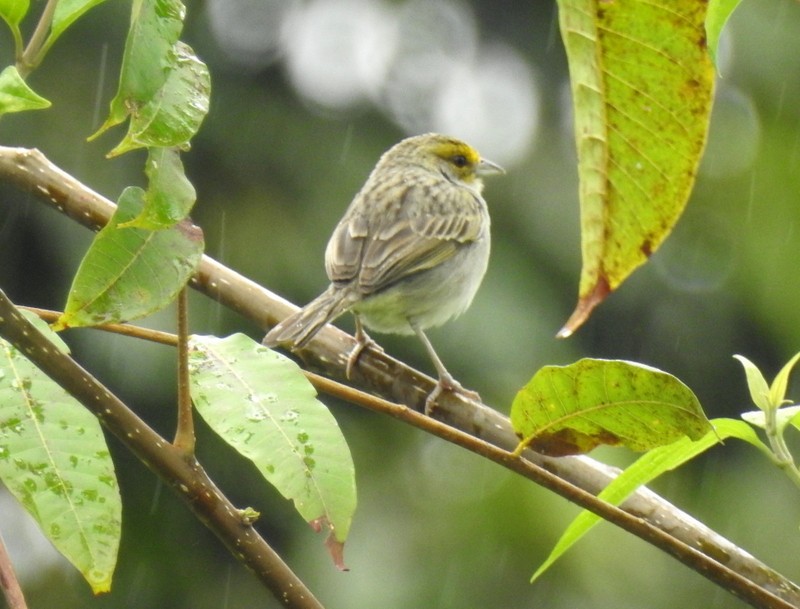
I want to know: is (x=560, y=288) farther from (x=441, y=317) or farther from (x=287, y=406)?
(x=287, y=406)

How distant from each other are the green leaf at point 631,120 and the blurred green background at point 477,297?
457cm

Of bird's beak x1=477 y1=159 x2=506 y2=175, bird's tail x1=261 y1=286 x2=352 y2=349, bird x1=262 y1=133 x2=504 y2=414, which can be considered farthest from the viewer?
bird's beak x1=477 y1=159 x2=506 y2=175

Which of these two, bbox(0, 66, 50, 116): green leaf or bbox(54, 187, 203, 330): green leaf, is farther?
bbox(54, 187, 203, 330): green leaf

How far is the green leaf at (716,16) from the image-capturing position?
1.01 meters

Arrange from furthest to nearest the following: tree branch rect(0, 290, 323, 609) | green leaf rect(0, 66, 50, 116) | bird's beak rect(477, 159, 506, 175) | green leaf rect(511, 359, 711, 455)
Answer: bird's beak rect(477, 159, 506, 175) < green leaf rect(511, 359, 711, 455) < tree branch rect(0, 290, 323, 609) < green leaf rect(0, 66, 50, 116)

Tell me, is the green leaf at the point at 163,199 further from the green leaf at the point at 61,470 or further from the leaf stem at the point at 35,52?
the green leaf at the point at 61,470

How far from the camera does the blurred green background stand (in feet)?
20.8

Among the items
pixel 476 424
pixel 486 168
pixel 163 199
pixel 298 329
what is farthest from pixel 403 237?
pixel 163 199

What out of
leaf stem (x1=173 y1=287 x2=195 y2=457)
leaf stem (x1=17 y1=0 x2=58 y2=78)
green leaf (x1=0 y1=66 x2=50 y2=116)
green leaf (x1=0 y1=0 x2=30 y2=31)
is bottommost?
leaf stem (x1=173 y1=287 x2=195 y2=457)

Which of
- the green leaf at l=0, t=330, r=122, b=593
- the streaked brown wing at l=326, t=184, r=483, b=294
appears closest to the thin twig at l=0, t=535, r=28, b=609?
the green leaf at l=0, t=330, r=122, b=593

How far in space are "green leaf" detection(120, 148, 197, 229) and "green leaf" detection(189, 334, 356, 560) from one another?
386mm

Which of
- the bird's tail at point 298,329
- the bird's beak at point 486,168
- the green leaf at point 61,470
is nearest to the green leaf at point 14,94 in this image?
the green leaf at point 61,470

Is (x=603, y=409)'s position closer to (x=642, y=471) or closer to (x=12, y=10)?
(x=642, y=471)

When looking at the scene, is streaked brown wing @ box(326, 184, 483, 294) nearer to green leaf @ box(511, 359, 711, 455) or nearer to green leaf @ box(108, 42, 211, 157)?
green leaf @ box(511, 359, 711, 455)
